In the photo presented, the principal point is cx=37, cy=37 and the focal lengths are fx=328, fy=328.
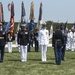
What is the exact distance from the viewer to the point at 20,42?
54.4 ft

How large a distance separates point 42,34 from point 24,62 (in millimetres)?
1685

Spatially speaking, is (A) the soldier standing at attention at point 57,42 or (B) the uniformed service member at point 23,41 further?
(B) the uniformed service member at point 23,41

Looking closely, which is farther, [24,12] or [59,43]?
[24,12]

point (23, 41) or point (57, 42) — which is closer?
point (57, 42)

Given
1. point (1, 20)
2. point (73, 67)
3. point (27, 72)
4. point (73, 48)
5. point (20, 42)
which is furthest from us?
point (1, 20)

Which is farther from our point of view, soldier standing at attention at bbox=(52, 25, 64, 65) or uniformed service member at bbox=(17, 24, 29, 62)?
uniformed service member at bbox=(17, 24, 29, 62)

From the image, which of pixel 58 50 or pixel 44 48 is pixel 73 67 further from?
pixel 44 48

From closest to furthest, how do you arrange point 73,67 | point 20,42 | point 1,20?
point 73,67 < point 20,42 < point 1,20

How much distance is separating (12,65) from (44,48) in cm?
228

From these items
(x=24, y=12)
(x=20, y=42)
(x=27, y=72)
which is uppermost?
(x=24, y=12)

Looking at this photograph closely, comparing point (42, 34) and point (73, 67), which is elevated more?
point (42, 34)

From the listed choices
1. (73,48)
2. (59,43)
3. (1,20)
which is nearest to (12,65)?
(59,43)

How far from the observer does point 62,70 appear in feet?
45.4

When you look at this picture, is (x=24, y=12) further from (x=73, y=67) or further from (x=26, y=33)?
(x=73, y=67)
